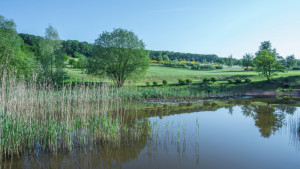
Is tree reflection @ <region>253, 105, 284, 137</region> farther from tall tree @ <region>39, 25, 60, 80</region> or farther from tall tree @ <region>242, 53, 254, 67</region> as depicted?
tall tree @ <region>242, 53, 254, 67</region>

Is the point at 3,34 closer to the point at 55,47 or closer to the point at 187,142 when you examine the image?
the point at 55,47

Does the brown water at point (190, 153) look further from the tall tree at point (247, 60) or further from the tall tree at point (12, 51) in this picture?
the tall tree at point (247, 60)

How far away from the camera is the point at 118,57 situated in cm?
2784

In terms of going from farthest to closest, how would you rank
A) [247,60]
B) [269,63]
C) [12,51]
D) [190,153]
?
1. [247,60]
2. [269,63]
3. [12,51]
4. [190,153]

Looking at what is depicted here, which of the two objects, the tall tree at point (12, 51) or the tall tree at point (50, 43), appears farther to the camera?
the tall tree at point (50, 43)

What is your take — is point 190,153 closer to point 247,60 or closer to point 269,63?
point 269,63

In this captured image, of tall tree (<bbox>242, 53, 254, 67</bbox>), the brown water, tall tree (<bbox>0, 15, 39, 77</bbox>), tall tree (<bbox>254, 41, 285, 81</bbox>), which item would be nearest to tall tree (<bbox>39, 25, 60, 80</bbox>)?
tall tree (<bbox>0, 15, 39, 77</bbox>)

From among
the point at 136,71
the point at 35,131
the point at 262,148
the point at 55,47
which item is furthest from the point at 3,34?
the point at 262,148

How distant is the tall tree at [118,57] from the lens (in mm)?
27641

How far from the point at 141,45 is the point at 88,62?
8824mm

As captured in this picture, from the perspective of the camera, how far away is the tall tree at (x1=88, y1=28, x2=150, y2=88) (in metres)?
27.6

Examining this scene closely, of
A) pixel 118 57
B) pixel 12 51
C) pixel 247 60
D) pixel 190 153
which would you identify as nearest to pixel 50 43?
pixel 12 51

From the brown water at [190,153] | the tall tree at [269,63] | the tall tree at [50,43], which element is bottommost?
the brown water at [190,153]

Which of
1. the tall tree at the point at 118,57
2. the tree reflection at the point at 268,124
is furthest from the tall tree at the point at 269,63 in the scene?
the tree reflection at the point at 268,124
